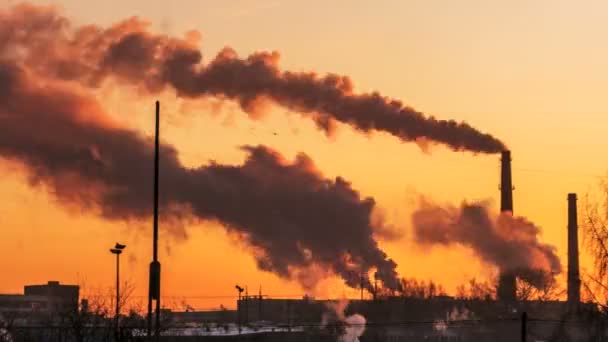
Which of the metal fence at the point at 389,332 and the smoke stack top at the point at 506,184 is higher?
the smoke stack top at the point at 506,184

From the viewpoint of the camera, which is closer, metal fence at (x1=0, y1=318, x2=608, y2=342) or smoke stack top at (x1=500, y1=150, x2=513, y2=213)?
smoke stack top at (x1=500, y1=150, x2=513, y2=213)

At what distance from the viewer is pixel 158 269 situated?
167 feet

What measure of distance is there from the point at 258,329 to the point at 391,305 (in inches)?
778

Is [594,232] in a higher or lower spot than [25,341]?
higher

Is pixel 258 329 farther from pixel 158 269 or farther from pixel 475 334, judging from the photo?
pixel 158 269

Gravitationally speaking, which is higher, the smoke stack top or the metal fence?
the smoke stack top

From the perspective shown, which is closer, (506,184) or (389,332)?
(506,184)

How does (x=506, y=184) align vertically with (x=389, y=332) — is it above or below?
above

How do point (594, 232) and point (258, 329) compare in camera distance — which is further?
point (258, 329)

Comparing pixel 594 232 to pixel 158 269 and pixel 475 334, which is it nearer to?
pixel 158 269

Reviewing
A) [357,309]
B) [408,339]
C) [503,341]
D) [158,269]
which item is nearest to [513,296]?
[503,341]

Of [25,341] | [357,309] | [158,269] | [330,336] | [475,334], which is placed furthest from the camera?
[357,309]

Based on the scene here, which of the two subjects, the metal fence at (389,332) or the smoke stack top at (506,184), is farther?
the metal fence at (389,332)

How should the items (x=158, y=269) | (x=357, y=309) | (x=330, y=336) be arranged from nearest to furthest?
(x=158, y=269), (x=330, y=336), (x=357, y=309)
